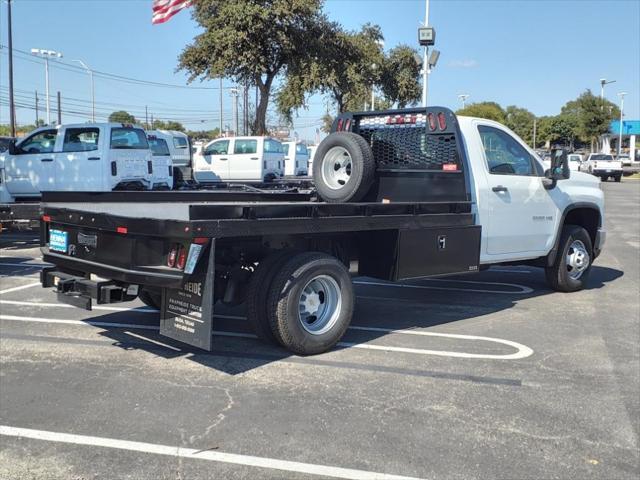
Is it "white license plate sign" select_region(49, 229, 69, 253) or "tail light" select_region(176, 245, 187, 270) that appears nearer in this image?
"tail light" select_region(176, 245, 187, 270)

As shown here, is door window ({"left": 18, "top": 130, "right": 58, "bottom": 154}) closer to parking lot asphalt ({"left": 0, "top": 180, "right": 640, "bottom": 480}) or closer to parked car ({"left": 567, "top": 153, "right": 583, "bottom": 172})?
parking lot asphalt ({"left": 0, "top": 180, "right": 640, "bottom": 480})

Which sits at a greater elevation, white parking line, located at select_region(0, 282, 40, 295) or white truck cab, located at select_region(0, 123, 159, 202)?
white truck cab, located at select_region(0, 123, 159, 202)

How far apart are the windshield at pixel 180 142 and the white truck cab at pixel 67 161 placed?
10.5 m

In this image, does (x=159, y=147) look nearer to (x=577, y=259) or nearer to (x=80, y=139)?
(x=80, y=139)

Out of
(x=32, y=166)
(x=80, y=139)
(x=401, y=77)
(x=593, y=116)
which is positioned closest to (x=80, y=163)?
(x=80, y=139)

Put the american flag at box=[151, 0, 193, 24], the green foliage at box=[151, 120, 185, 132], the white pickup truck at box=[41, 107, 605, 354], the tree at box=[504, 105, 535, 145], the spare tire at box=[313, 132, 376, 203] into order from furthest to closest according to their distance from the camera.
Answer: the green foliage at box=[151, 120, 185, 132] → the tree at box=[504, 105, 535, 145] → the american flag at box=[151, 0, 193, 24] → the spare tire at box=[313, 132, 376, 203] → the white pickup truck at box=[41, 107, 605, 354]

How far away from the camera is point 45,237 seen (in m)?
5.96

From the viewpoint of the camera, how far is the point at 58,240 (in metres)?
5.74

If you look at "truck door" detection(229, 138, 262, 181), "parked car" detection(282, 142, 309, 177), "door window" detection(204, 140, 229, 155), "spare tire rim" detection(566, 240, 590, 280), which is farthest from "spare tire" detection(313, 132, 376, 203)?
"parked car" detection(282, 142, 309, 177)

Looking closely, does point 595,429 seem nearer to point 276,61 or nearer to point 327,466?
point 327,466

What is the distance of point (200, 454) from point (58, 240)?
2915 mm

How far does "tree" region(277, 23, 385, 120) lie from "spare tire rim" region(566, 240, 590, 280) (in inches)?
856

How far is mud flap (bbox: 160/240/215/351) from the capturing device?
15.1 feet

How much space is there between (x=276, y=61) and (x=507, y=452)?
27.1 metres
